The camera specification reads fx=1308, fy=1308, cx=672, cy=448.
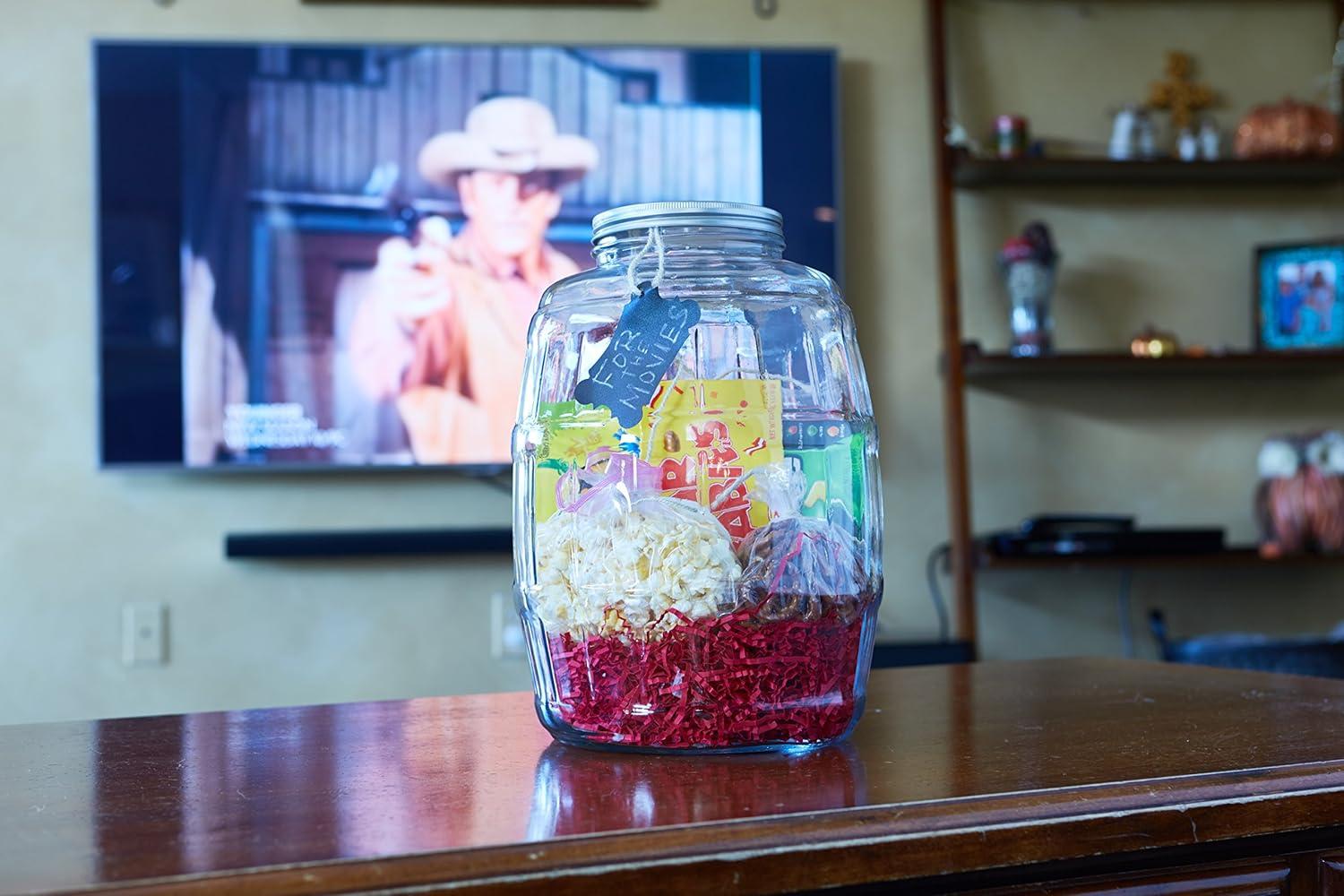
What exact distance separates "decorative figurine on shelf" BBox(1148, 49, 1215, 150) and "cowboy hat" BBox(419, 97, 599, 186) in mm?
1184

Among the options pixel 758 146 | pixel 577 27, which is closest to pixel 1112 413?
pixel 758 146

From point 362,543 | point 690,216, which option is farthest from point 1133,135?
point 690,216

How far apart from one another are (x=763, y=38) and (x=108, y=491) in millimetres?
1545

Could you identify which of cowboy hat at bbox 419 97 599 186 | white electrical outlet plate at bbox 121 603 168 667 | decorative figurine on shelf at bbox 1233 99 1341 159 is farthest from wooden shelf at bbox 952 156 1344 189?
white electrical outlet plate at bbox 121 603 168 667

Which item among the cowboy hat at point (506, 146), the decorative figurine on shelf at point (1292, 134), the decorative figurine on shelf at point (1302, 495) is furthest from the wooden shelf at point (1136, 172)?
the cowboy hat at point (506, 146)

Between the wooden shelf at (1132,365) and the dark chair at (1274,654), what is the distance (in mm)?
593

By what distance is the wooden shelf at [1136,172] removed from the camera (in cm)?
252

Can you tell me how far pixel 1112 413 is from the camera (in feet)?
8.82

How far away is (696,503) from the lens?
69cm

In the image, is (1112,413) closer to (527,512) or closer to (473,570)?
(473,570)

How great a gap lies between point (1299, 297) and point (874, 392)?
0.86 meters

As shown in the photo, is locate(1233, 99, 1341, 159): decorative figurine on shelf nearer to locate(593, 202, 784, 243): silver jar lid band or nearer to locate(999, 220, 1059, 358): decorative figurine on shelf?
locate(999, 220, 1059, 358): decorative figurine on shelf

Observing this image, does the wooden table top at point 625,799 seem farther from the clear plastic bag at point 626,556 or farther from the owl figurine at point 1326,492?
the owl figurine at point 1326,492

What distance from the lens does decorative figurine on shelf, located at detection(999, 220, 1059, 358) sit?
8.15 feet
